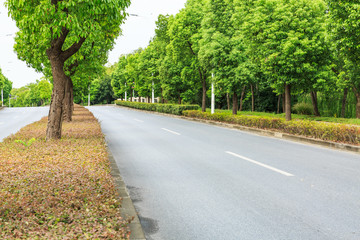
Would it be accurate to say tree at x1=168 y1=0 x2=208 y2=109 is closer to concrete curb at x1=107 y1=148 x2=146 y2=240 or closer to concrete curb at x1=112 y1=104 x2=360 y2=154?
concrete curb at x1=112 y1=104 x2=360 y2=154

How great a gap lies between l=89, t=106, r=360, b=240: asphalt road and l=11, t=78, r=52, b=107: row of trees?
117m

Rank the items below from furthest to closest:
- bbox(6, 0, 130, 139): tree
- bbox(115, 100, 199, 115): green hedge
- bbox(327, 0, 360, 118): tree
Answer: bbox(115, 100, 199, 115): green hedge, bbox(327, 0, 360, 118): tree, bbox(6, 0, 130, 139): tree

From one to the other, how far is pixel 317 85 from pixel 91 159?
14.5 metres

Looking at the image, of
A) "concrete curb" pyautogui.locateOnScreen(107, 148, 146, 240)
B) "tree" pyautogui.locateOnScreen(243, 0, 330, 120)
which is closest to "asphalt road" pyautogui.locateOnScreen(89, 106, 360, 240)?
"concrete curb" pyautogui.locateOnScreen(107, 148, 146, 240)

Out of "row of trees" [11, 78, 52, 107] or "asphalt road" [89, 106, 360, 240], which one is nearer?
"asphalt road" [89, 106, 360, 240]

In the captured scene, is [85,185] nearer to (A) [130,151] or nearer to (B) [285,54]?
(A) [130,151]

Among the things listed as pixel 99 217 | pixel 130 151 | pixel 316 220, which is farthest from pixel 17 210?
pixel 130 151

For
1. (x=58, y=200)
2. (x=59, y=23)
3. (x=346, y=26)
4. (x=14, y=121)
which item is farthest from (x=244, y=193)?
(x=14, y=121)

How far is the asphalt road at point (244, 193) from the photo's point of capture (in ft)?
12.7

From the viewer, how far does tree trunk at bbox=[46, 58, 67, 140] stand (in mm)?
9375

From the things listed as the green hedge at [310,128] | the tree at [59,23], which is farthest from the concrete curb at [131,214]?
the green hedge at [310,128]

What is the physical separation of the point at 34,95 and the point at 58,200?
138 metres

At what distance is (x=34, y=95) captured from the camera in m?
127

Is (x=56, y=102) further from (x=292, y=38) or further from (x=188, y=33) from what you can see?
(x=188, y=33)
